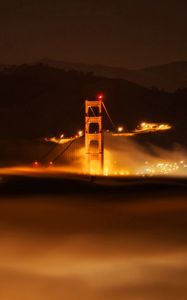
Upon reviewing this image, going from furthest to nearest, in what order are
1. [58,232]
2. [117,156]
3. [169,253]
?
[117,156], [58,232], [169,253]

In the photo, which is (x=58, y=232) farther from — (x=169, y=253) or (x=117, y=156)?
(x=117, y=156)

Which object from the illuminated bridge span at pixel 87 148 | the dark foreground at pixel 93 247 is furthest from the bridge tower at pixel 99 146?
the dark foreground at pixel 93 247

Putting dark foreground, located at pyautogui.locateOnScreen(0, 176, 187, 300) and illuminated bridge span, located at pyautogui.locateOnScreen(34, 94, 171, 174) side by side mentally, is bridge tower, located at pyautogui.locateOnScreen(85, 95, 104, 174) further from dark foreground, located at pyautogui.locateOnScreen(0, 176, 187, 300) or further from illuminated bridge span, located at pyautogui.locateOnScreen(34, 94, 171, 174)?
dark foreground, located at pyautogui.locateOnScreen(0, 176, 187, 300)

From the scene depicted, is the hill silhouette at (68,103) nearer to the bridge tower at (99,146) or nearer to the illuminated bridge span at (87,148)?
the illuminated bridge span at (87,148)

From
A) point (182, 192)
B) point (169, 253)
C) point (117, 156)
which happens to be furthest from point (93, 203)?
point (117, 156)

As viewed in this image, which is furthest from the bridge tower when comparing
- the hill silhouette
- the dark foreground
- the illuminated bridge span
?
the dark foreground

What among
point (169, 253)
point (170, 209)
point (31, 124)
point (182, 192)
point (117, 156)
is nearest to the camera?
point (169, 253)

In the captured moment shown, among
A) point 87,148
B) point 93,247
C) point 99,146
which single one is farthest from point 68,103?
point 93,247

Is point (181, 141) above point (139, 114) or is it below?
below
